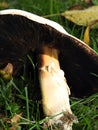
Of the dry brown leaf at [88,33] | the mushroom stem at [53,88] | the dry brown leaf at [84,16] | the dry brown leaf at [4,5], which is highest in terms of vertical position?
the dry brown leaf at [4,5]

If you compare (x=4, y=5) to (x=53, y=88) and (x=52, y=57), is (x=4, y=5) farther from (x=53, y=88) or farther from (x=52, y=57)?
(x=53, y=88)

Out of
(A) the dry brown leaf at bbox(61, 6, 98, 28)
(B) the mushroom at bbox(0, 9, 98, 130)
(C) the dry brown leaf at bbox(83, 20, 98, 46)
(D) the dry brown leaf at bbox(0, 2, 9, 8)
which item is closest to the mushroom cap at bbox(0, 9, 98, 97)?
(B) the mushroom at bbox(0, 9, 98, 130)

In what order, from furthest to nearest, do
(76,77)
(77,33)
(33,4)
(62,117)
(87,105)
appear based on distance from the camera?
(33,4) → (77,33) → (76,77) → (87,105) → (62,117)

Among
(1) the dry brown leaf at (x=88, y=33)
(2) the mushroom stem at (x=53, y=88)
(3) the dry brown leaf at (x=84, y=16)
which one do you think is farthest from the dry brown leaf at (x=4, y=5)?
(2) the mushroom stem at (x=53, y=88)

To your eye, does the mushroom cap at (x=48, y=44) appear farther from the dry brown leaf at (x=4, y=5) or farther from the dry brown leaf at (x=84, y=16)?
the dry brown leaf at (x=4, y=5)

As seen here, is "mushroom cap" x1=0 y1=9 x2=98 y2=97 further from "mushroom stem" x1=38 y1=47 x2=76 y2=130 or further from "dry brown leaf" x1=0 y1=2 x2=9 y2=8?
"dry brown leaf" x1=0 y1=2 x2=9 y2=8

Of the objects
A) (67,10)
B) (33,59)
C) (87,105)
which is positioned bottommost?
(87,105)

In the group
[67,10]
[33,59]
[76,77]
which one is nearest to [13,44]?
[33,59]

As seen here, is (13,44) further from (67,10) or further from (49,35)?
(67,10)
